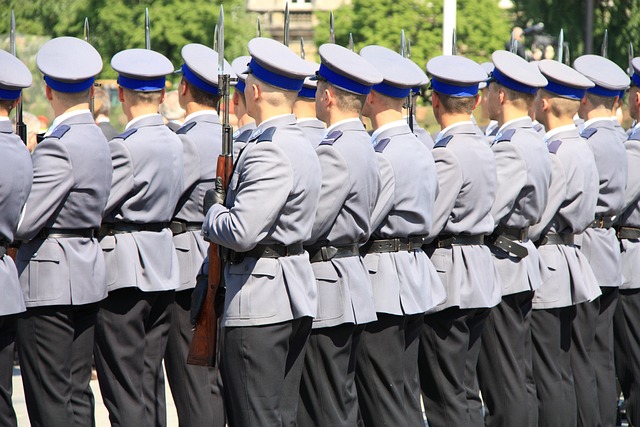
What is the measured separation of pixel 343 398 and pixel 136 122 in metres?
1.78

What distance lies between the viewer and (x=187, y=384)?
21.9 feet

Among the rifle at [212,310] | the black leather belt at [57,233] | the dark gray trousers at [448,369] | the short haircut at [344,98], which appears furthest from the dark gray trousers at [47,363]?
the dark gray trousers at [448,369]

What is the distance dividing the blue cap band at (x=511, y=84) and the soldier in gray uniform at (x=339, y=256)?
1.42 meters

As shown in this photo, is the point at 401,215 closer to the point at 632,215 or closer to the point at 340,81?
the point at 340,81

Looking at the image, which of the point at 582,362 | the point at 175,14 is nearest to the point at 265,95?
the point at 582,362

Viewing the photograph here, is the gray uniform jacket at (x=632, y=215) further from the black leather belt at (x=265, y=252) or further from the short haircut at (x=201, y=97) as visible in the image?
the black leather belt at (x=265, y=252)

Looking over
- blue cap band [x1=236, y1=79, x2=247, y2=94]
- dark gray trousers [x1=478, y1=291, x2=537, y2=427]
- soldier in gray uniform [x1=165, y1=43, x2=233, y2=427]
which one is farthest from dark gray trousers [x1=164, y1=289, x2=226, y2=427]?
dark gray trousers [x1=478, y1=291, x2=537, y2=427]

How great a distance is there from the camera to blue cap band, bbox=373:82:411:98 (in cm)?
611

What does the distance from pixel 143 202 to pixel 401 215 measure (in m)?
1.26

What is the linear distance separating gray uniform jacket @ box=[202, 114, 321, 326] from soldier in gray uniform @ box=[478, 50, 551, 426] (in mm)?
1652

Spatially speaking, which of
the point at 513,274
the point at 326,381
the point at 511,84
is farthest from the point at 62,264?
the point at 511,84

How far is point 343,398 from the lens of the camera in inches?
224

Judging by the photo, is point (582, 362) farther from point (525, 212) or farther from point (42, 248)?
point (42, 248)

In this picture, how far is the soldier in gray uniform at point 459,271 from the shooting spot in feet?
20.8
